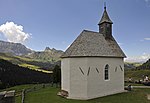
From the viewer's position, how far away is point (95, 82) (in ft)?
73.2

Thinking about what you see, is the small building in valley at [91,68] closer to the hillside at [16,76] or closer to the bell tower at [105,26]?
the bell tower at [105,26]

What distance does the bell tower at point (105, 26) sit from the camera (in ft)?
91.9

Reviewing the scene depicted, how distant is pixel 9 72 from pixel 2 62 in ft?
11.1

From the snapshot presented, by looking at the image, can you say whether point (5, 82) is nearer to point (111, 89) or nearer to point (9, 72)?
point (9, 72)

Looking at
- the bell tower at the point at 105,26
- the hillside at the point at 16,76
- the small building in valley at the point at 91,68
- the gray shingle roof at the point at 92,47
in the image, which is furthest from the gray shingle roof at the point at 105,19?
the hillside at the point at 16,76

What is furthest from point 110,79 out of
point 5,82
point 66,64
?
point 5,82

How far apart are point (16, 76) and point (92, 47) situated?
91.6 feet

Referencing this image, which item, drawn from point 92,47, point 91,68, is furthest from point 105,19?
point 91,68

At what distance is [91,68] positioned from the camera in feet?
72.3

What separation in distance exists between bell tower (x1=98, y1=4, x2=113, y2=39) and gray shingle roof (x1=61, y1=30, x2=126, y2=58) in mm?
1252

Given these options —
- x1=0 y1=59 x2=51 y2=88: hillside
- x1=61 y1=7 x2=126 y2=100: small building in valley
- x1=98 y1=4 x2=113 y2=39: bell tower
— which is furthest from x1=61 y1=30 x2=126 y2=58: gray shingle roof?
x1=0 y1=59 x2=51 y2=88: hillside

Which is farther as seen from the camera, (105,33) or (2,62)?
(2,62)

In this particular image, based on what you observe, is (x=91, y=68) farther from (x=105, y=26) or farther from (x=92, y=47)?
(x=105, y=26)

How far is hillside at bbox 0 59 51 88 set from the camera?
40.2 m
